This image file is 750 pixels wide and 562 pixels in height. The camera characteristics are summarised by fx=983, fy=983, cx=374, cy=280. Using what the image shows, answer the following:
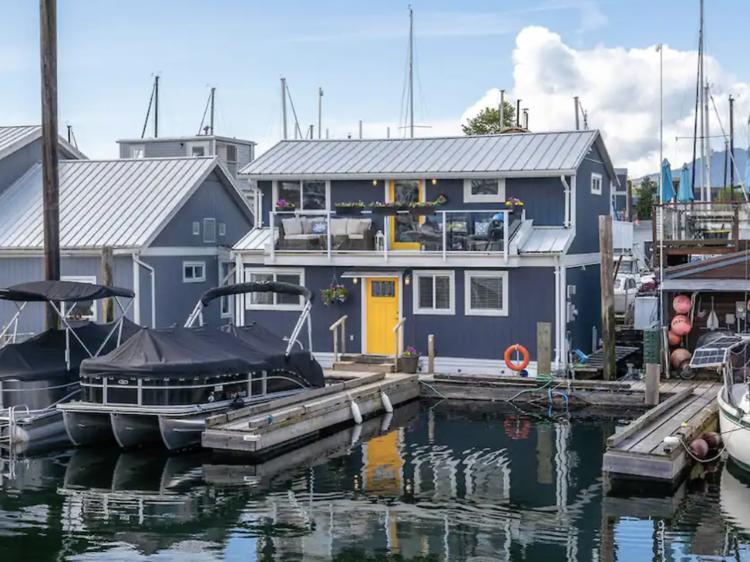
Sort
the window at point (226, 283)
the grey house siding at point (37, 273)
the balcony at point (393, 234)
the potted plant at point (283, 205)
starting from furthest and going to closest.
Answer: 1. the window at point (226, 283)
2. the grey house siding at point (37, 273)
3. the potted plant at point (283, 205)
4. the balcony at point (393, 234)

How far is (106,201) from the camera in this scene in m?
32.3

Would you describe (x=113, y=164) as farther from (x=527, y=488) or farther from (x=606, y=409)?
(x=527, y=488)

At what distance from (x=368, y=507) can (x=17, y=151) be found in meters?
23.6

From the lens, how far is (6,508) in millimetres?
15641

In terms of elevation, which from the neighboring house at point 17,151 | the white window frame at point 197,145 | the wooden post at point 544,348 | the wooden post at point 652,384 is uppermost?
the white window frame at point 197,145

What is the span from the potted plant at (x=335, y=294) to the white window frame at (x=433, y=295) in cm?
192

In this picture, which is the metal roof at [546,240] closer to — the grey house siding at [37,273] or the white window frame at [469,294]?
the white window frame at [469,294]

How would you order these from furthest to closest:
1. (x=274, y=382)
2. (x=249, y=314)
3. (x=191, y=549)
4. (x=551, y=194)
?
(x=249, y=314) < (x=551, y=194) < (x=274, y=382) < (x=191, y=549)

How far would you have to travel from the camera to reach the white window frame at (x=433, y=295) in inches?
1027

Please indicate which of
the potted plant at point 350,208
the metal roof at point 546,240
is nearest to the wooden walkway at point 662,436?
the metal roof at point 546,240

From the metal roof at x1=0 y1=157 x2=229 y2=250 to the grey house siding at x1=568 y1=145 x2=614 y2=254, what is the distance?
12.5m

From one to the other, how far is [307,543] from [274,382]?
8.36m

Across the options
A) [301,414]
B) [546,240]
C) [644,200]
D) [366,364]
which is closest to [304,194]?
[366,364]

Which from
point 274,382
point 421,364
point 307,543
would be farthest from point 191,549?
point 421,364
